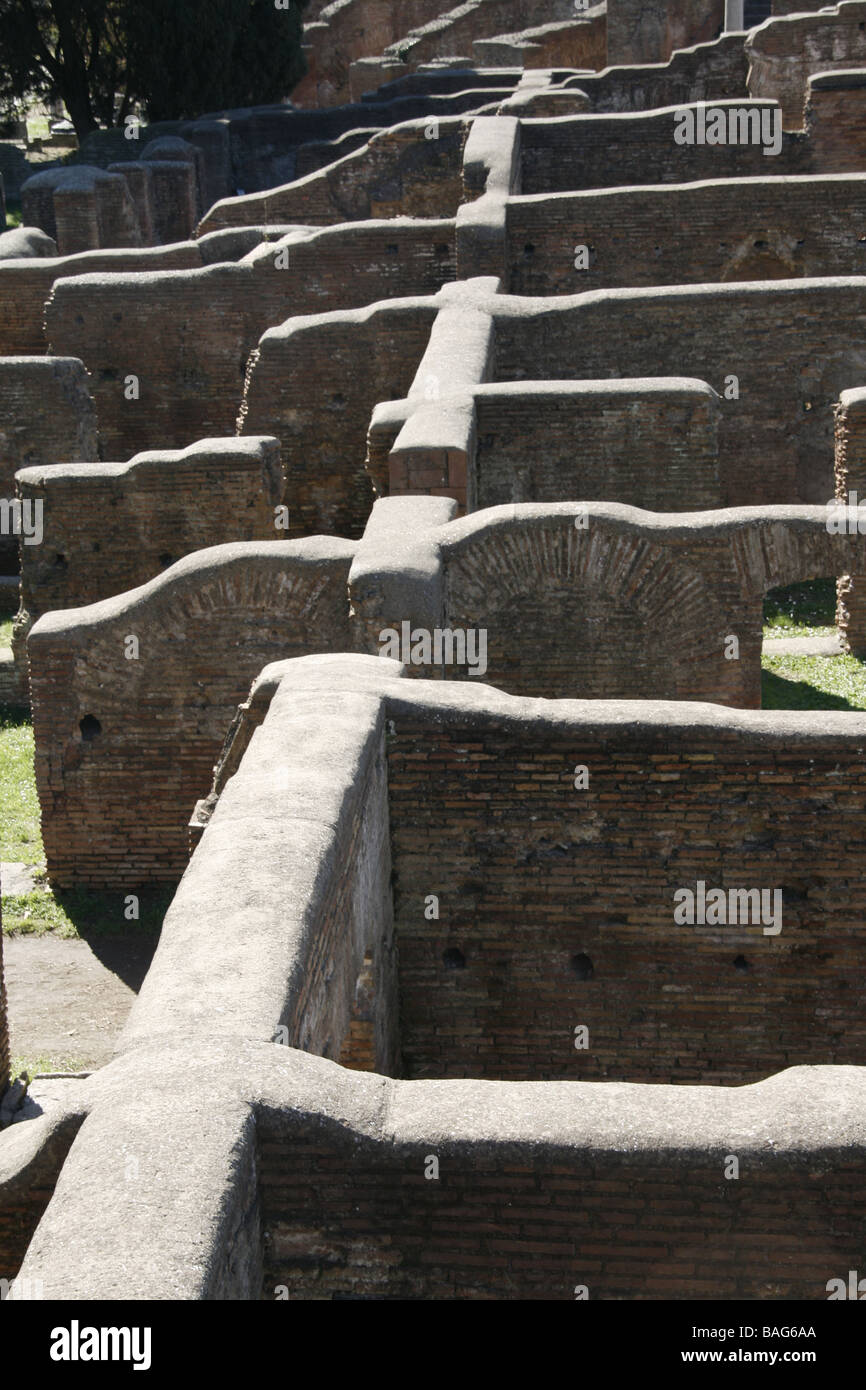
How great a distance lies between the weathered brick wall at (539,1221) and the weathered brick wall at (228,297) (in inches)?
514

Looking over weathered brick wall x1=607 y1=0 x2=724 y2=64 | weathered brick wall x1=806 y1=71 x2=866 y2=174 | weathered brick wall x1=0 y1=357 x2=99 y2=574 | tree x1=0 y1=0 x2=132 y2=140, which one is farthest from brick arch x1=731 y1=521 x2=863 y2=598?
tree x1=0 y1=0 x2=132 y2=140

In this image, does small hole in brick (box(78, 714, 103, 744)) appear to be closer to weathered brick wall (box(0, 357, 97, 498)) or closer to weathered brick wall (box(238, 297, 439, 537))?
weathered brick wall (box(238, 297, 439, 537))

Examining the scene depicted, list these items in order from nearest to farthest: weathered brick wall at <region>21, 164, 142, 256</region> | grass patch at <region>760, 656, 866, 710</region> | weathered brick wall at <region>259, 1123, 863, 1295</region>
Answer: weathered brick wall at <region>259, 1123, 863, 1295</region>
grass patch at <region>760, 656, 866, 710</region>
weathered brick wall at <region>21, 164, 142, 256</region>

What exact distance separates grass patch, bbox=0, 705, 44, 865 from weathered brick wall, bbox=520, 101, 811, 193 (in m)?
9.03

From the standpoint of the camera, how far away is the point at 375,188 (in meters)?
20.3

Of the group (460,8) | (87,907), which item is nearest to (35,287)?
(87,907)

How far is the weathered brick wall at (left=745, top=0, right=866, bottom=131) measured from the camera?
21.3 m

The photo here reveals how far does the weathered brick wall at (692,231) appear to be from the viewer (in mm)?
15266

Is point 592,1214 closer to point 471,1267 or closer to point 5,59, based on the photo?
point 471,1267

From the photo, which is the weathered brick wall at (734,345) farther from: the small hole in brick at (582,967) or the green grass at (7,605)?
the small hole in brick at (582,967)

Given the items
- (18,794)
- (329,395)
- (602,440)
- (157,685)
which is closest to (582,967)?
(157,685)

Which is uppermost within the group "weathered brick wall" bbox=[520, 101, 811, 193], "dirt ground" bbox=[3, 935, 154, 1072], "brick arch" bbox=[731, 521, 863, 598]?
"weathered brick wall" bbox=[520, 101, 811, 193]

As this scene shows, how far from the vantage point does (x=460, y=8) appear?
112 feet

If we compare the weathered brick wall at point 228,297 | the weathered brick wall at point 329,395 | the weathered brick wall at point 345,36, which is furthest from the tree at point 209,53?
the weathered brick wall at point 329,395
